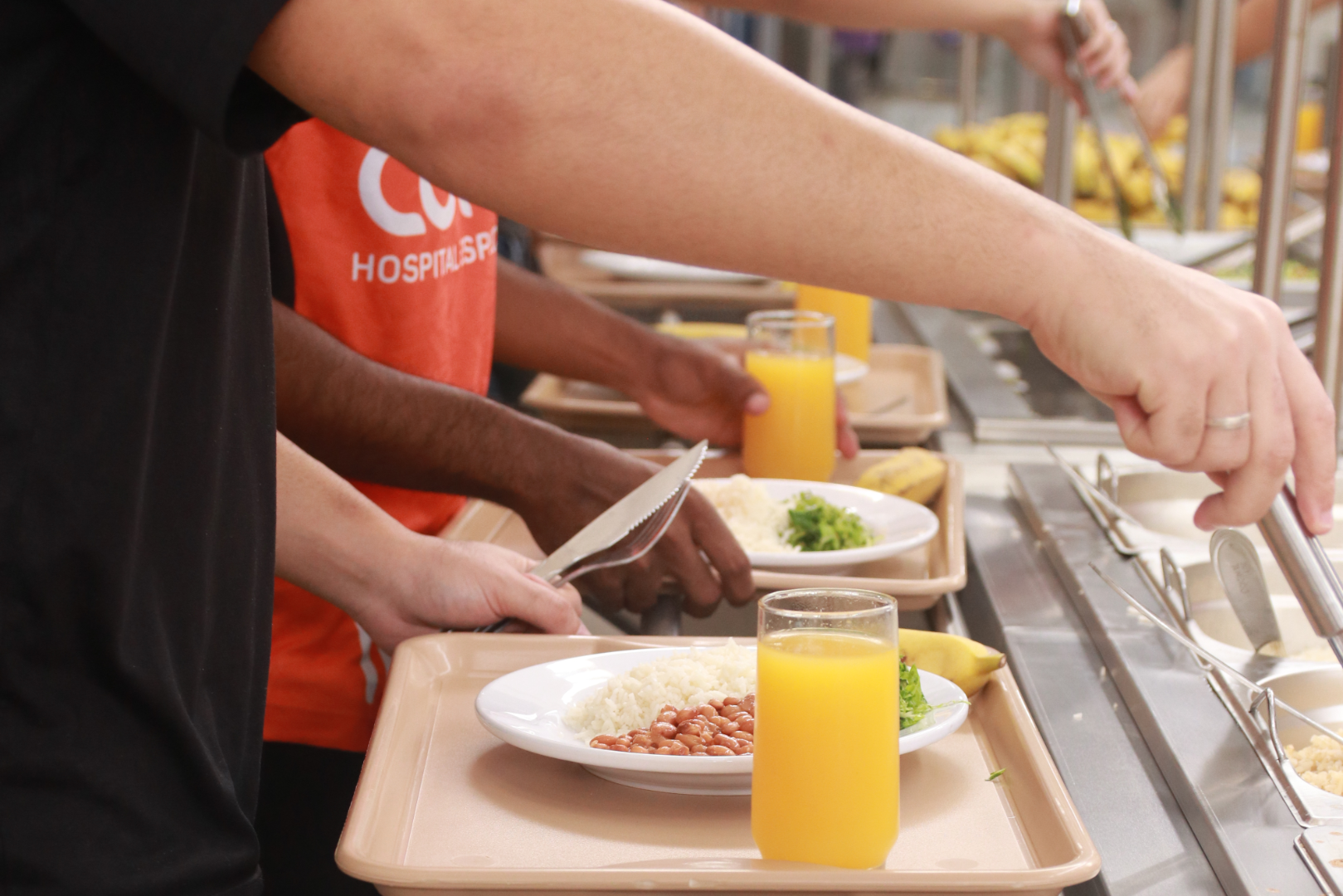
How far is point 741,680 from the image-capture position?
3.16 ft

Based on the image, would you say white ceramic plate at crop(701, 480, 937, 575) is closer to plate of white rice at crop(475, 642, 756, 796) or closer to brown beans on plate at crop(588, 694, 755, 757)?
plate of white rice at crop(475, 642, 756, 796)

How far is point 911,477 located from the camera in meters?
1.58

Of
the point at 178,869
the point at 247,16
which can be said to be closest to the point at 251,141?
the point at 247,16

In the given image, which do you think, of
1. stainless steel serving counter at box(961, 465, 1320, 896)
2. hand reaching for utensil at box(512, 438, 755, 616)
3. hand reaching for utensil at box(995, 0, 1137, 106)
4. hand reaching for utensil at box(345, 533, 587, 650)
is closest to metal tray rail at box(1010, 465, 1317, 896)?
stainless steel serving counter at box(961, 465, 1320, 896)

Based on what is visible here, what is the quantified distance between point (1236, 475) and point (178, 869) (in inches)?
26.4

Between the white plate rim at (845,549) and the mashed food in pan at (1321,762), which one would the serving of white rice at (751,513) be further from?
the mashed food in pan at (1321,762)

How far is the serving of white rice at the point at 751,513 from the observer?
1.41 m

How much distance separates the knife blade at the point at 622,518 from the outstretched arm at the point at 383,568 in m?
0.05

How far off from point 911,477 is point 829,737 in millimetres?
857

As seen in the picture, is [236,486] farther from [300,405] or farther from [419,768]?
[300,405]

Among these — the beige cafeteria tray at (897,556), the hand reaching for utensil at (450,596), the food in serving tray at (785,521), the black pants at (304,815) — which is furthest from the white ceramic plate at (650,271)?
the hand reaching for utensil at (450,596)

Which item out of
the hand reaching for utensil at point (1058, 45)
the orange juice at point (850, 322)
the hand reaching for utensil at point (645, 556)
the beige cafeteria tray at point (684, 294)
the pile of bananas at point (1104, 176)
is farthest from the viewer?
the pile of bananas at point (1104, 176)

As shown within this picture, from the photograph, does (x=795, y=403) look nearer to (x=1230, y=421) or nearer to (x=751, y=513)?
(x=751, y=513)

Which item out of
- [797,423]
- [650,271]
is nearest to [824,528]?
[797,423]
